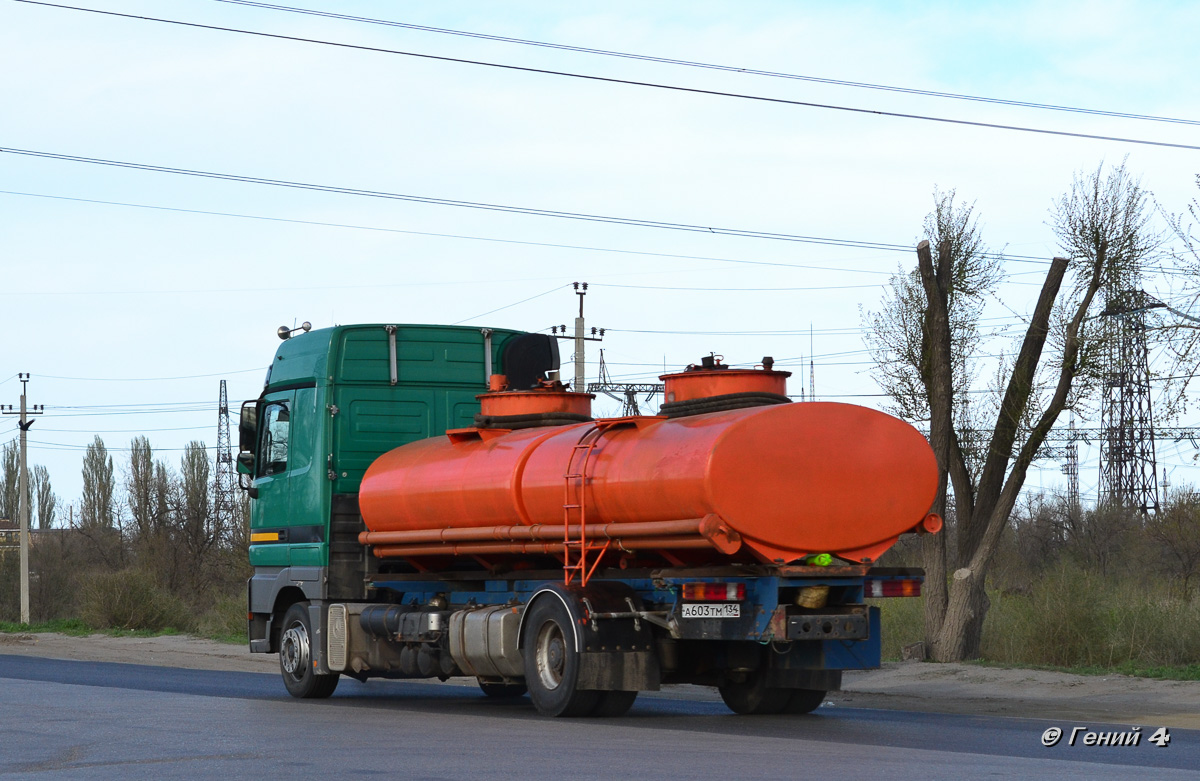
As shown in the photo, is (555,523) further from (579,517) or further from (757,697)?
(757,697)

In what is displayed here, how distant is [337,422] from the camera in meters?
16.4

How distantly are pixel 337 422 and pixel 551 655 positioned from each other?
412 cm

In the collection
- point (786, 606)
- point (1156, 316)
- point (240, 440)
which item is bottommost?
point (786, 606)

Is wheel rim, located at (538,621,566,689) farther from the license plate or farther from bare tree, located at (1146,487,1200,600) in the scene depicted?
bare tree, located at (1146,487,1200,600)

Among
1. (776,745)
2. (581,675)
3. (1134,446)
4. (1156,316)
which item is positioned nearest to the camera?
(776,745)

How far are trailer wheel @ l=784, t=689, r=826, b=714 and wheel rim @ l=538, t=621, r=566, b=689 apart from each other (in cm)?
223

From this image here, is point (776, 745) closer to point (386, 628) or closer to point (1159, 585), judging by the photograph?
point (386, 628)

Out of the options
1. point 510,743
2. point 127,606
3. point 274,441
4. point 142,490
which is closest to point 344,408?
point 274,441

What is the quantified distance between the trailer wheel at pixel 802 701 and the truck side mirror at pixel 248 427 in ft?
23.3

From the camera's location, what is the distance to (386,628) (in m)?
15.7

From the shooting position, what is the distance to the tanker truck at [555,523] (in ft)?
40.0

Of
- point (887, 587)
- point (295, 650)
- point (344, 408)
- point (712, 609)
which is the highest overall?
point (344, 408)

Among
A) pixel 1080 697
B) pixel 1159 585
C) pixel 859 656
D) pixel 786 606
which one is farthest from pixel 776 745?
pixel 1159 585

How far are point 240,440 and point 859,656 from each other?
8.11 metres
